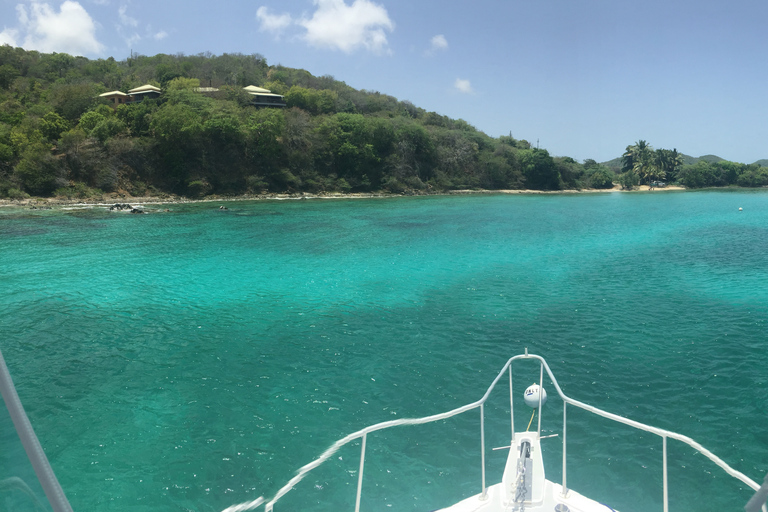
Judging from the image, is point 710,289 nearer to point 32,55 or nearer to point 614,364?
point 614,364

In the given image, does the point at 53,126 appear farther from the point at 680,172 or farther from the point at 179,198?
the point at 680,172

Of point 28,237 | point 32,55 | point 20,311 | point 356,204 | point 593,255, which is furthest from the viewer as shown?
point 32,55

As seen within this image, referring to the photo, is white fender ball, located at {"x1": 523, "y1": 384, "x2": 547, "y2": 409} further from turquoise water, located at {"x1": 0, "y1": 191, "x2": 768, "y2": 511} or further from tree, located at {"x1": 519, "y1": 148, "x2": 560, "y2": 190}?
tree, located at {"x1": 519, "y1": 148, "x2": 560, "y2": 190}

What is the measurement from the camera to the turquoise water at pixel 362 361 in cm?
825

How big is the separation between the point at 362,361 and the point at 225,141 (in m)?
54.7

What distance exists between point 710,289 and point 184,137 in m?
54.4

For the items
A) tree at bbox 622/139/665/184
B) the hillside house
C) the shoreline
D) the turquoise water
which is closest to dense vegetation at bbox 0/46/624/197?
the shoreline

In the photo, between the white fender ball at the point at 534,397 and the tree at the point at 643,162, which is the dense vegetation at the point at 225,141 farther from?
the white fender ball at the point at 534,397

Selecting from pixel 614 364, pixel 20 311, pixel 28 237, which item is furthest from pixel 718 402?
pixel 28 237

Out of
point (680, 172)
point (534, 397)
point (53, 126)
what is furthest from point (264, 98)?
point (680, 172)

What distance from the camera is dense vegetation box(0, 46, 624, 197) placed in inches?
2004

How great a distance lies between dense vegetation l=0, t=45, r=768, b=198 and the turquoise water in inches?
1109

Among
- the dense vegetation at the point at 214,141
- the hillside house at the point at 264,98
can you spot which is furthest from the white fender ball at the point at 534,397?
the hillside house at the point at 264,98

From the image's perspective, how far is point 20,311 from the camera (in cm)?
1611
